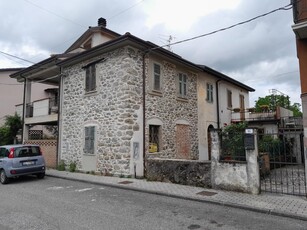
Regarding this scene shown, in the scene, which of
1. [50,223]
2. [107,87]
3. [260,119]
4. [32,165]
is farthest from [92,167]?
[260,119]

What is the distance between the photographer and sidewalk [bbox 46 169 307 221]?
588cm

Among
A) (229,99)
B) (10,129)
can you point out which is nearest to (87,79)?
(10,129)

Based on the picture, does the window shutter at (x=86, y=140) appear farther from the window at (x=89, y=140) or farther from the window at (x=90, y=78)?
the window at (x=90, y=78)

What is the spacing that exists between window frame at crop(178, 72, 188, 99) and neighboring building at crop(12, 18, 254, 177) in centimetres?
6

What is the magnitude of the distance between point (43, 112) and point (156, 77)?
815 cm

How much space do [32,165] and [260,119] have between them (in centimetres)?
1583

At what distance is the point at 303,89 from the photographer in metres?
7.03

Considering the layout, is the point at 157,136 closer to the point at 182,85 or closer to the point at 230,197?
the point at 182,85

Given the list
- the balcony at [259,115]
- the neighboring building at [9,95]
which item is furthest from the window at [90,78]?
the neighboring building at [9,95]

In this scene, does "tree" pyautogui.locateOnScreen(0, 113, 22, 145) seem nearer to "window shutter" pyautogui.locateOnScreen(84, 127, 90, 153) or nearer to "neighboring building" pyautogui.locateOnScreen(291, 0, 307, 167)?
"window shutter" pyautogui.locateOnScreen(84, 127, 90, 153)

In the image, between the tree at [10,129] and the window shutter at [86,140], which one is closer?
the window shutter at [86,140]

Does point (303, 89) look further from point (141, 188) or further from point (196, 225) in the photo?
point (141, 188)

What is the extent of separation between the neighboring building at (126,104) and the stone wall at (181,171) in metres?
0.99

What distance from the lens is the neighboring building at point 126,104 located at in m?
10.8
